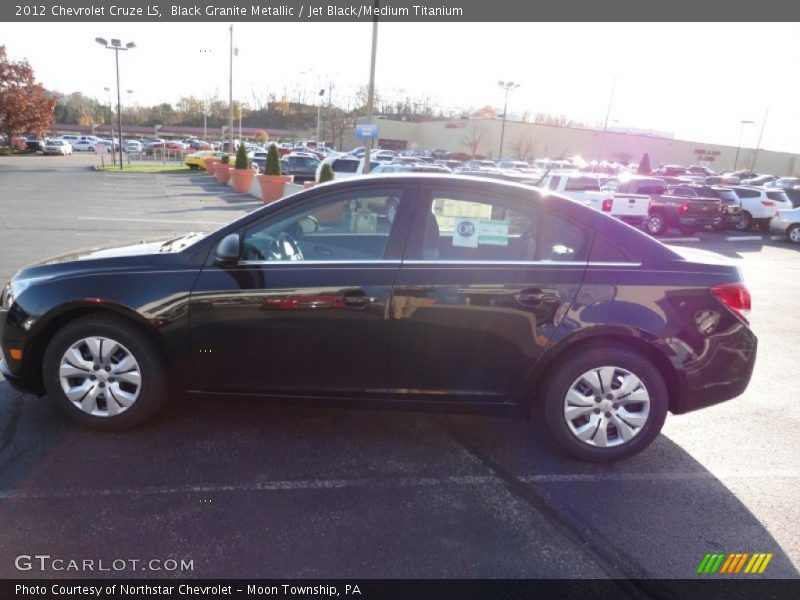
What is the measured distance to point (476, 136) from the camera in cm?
7231

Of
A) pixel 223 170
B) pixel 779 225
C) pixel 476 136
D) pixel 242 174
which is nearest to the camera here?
pixel 779 225

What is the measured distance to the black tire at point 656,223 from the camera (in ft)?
60.6

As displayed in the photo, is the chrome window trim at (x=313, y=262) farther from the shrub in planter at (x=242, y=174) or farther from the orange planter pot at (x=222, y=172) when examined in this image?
the orange planter pot at (x=222, y=172)

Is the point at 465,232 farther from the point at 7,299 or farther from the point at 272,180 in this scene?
the point at 272,180

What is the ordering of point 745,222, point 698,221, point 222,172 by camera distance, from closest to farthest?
point 698,221, point 745,222, point 222,172

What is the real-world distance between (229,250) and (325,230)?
0.76 metres

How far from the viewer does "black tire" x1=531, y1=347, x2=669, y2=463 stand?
140 inches

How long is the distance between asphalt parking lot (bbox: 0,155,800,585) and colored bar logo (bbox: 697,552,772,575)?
0.04m

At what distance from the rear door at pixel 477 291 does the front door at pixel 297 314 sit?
0.45ft

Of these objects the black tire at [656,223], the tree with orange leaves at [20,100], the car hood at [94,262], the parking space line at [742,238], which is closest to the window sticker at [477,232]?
the car hood at [94,262]

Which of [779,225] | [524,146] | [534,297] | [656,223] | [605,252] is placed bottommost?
[656,223]

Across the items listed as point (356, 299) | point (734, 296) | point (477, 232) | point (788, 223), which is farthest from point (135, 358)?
point (788, 223)

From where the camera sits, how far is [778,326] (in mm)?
7559
